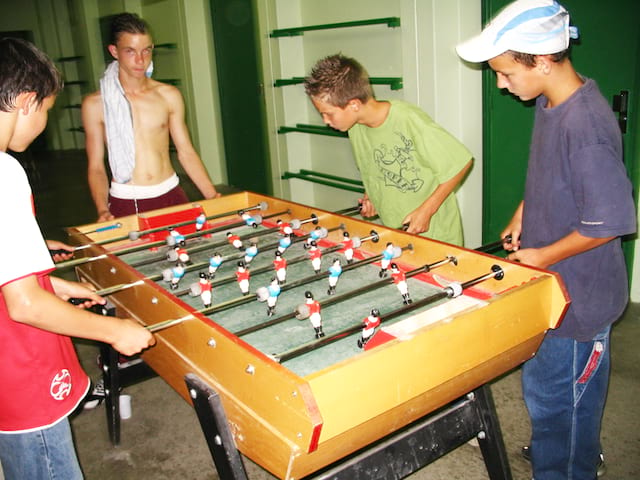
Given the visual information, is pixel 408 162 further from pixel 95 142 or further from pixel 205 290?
pixel 95 142

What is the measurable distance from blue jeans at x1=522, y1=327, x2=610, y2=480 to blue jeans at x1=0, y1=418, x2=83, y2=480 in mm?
1374

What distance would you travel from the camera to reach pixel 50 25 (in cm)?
1059

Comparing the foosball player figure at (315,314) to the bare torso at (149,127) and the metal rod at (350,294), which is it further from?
the bare torso at (149,127)

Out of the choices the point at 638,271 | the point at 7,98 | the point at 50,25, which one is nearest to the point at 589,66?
the point at 638,271

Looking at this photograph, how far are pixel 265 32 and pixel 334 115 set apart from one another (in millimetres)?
3144

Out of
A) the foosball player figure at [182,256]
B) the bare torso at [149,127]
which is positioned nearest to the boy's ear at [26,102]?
the foosball player figure at [182,256]

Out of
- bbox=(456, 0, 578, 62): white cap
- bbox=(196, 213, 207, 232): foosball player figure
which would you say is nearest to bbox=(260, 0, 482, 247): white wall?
bbox=(196, 213, 207, 232): foosball player figure

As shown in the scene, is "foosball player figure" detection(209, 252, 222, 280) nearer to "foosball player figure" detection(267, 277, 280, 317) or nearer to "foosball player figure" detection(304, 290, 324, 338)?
"foosball player figure" detection(267, 277, 280, 317)

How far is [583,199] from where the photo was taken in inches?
57.5

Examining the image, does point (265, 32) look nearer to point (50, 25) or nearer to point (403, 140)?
point (403, 140)

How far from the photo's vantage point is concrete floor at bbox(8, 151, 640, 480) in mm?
2193

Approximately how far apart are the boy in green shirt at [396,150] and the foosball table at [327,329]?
336mm

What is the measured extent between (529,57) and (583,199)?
40cm

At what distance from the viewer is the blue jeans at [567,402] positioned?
64.9 inches
